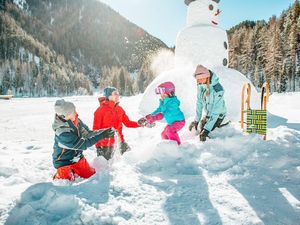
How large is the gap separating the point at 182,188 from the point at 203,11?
10471 millimetres

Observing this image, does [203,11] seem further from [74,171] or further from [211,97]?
[74,171]

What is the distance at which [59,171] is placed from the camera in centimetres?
349

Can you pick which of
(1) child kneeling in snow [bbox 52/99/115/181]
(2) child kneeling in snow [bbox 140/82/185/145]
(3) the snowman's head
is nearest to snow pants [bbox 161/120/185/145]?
(2) child kneeling in snow [bbox 140/82/185/145]

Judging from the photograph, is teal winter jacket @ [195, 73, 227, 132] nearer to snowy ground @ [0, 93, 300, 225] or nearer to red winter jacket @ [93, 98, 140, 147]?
snowy ground @ [0, 93, 300, 225]

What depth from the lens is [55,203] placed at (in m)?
2.32

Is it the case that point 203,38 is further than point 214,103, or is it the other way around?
point 203,38

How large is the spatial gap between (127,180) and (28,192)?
101 cm

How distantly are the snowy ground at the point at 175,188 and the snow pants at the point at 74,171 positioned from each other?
1.18 feet

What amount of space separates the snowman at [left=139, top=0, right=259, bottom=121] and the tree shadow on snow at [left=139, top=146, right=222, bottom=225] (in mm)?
6645

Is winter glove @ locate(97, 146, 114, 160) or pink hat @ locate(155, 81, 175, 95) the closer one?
winter glove @ locate(97, 146, 114, 160)

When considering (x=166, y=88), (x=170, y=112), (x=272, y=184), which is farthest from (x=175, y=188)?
(x=166, y=88)

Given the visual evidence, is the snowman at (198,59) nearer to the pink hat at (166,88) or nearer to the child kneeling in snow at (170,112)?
the child kneeling in snow at (170,112)

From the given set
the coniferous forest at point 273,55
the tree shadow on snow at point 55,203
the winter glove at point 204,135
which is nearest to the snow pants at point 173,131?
the winter glove at point 204,135

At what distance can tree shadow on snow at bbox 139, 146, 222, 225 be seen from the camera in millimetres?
2344
